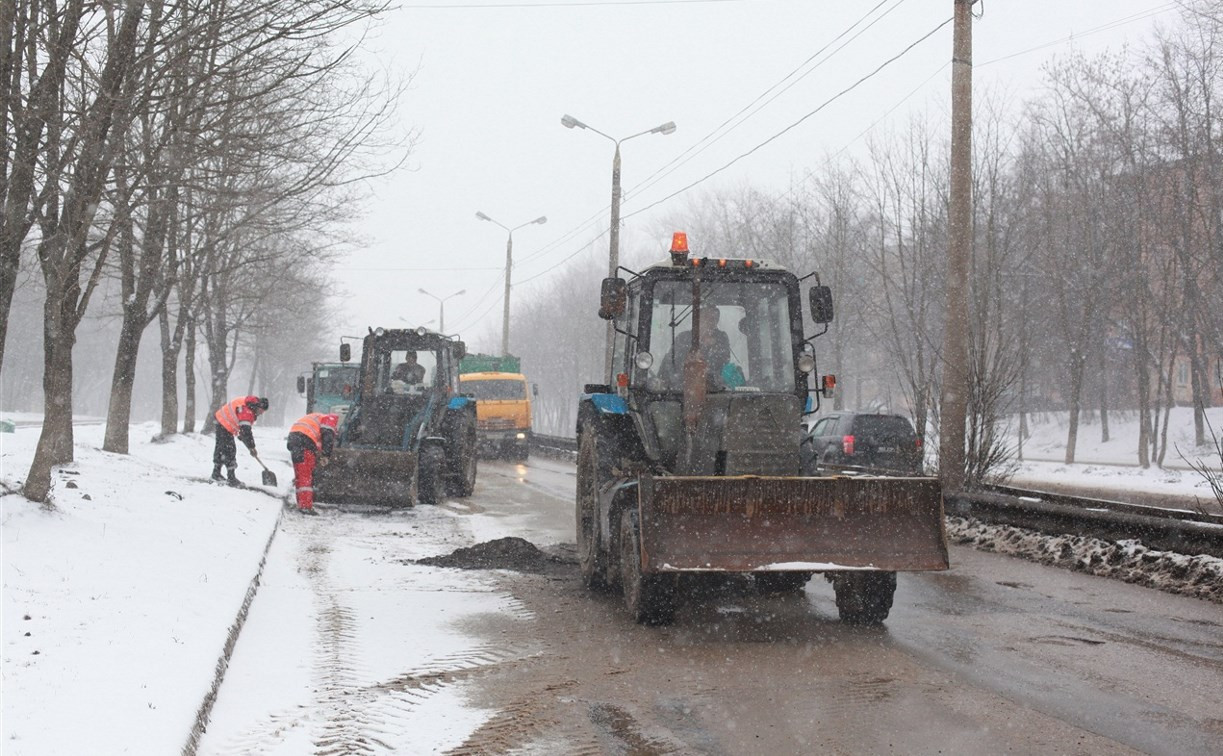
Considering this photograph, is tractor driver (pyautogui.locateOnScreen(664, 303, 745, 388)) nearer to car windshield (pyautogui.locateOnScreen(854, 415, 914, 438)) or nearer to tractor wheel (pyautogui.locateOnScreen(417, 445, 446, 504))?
tractor wheel (pyautogui.locateOnScreen(417, 445, 446, 504))

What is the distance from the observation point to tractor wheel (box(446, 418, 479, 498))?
17453mm

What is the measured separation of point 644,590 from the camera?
24.3 feet

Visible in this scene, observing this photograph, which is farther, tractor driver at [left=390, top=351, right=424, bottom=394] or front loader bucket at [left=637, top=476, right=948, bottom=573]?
tractor driver at [left=390, top=351, right=424, bottom=394]

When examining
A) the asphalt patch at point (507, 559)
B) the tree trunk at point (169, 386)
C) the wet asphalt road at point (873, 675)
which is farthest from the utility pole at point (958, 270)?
the tree trunk at point (169, 386)

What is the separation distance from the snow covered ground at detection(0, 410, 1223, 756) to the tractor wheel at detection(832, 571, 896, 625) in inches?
106

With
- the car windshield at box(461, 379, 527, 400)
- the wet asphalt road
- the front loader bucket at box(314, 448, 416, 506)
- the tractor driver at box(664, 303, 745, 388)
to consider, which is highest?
the car windshield at box(461, 379, 527, 400)

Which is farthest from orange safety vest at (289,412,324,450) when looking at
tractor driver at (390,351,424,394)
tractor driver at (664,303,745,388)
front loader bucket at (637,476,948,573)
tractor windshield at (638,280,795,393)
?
front loader bucket at (637,476,948,573)

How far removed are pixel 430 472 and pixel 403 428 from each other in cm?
90

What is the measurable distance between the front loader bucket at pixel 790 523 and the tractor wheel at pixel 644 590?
1.31ft

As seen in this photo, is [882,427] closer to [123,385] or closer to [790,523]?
[790,523]

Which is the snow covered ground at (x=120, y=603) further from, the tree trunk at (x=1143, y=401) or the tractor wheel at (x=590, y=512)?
the tree trunk at (x=1143, y=401)

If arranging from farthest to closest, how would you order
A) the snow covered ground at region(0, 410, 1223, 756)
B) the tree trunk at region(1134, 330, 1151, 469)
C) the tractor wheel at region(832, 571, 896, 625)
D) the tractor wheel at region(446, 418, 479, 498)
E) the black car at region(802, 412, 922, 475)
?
the tree trunk at region(1134, 330, 1151, 469) < the black car at region(802, 412, 922, 475) < the tractor wheel at region(446, 418, 479, 498) < the tractor wheel at region(832, 571, 896, 625) < the snow covered ground at region(0, 410, 1223, 756)

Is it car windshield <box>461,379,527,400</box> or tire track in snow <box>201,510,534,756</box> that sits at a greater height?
car windshield <box>461,379,527,400</box>

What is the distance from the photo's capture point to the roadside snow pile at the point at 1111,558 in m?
9.07
